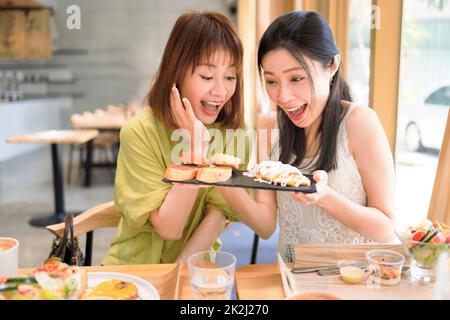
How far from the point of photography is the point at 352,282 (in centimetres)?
93

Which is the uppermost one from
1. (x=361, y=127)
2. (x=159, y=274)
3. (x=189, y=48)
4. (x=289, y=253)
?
(x=189, y=48)

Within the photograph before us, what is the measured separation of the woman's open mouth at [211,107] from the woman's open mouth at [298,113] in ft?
0.81

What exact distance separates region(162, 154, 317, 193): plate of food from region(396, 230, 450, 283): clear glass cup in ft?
0.81

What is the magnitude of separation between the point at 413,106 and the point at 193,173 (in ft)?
3.96

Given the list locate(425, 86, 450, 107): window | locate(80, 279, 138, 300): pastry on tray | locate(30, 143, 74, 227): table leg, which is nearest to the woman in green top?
locate(80, 279, 138, 300): pastry on tray

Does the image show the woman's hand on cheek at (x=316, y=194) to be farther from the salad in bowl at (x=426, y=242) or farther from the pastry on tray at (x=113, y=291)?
the pastry on tray at (x=113, y=291)

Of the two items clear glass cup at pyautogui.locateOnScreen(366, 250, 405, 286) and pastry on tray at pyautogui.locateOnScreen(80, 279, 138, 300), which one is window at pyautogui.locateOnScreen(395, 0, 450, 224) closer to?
clear glass cup at pyautogui.locateOnScreen(366, 250, 405, 286)

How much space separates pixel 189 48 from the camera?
1.36 m

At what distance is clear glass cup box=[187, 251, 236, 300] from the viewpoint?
812mm

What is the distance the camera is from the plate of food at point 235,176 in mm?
1019

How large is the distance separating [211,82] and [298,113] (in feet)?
0.94

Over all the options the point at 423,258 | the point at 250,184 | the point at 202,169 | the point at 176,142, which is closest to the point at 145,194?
the point at 176,142

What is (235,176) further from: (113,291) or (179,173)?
(113,291)

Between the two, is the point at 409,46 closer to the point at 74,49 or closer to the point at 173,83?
the point at 173,83
